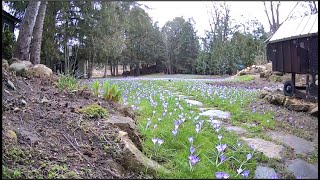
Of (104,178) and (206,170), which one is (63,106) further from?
(206,170)

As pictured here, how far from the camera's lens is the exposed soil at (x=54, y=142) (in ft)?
5.54

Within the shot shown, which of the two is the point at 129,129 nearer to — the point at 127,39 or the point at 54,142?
the point at 54,142

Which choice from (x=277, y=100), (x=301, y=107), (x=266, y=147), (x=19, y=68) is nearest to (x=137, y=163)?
(x=266, y=147)

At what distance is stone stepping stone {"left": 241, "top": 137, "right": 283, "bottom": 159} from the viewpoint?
226 cm

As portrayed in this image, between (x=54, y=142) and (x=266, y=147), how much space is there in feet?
5.37

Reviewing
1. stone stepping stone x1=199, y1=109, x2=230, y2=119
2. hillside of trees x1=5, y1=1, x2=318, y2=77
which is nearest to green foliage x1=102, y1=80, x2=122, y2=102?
hillside of trees x1=5, y1=1, x2=318, y2=77

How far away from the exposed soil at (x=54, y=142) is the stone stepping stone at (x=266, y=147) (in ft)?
3.38

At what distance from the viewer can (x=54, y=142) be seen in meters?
2.05

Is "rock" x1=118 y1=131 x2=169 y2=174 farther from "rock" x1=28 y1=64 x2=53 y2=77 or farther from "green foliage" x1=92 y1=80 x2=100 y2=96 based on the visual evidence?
"rock" x1=28 y1=64 x2=53 y2=77

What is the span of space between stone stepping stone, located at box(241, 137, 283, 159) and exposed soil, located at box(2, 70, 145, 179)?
1030mm

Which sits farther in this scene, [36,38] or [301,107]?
[36,38]

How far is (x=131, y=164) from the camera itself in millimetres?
A: 1943

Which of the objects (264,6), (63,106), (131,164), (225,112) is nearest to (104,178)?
(131,164)

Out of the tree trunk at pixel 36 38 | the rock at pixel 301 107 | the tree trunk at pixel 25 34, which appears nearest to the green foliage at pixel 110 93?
the rock at pixel 301 107
